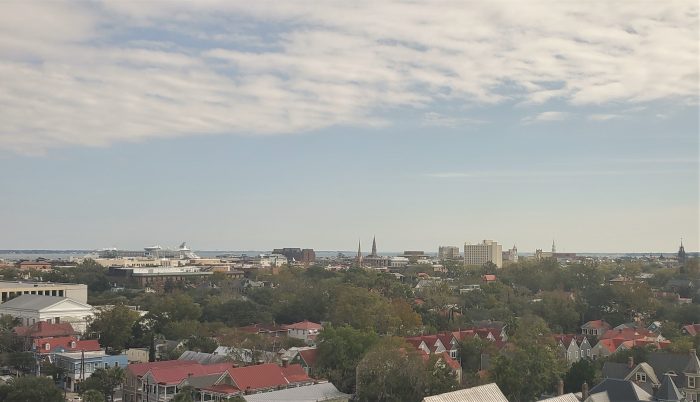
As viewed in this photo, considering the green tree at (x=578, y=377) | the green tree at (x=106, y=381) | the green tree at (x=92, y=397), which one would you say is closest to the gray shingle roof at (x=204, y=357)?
the green tree at (x=106, y=381)

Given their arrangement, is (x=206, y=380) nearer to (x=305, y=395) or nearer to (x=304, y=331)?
(x=305, y=395)

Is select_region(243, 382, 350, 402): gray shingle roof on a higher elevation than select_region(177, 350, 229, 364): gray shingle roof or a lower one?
lower

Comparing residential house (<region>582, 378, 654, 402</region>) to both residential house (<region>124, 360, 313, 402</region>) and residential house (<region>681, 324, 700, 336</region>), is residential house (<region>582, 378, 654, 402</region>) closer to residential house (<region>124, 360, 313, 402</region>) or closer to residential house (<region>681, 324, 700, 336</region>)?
residential house (<region>124, 360, 313, 402</region>)

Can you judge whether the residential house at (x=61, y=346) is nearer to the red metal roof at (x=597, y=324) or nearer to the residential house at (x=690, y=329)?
the red metal roof at (x=597, y=324)

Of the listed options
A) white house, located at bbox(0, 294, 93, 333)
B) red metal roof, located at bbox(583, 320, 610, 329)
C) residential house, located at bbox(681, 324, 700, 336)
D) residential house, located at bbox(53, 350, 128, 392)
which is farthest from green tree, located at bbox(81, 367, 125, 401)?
residential house, located at bbox(681, 324, 700, 336)

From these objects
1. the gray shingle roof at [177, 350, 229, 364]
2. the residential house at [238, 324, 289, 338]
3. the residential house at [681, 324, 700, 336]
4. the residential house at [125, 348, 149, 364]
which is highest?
the residential house at [681, 324, 700, 336]

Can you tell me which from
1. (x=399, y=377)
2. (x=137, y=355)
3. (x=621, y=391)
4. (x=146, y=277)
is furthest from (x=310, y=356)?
(x=146, y=277)

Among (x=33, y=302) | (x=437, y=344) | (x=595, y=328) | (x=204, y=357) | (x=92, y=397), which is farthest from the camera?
(x=33, y=302)
